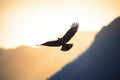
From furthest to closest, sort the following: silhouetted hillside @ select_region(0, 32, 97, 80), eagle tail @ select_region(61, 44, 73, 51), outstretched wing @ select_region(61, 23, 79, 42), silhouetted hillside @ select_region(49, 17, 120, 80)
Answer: silhouetted hillside @ select_region(49, 17, 120, 80) < silhouetted hillside @ select_region(0, 32, 97, 80) < eagle tail @ select_region(61, 44, 73, 51) < outstretched wing @ select_region(61, 23, 79, 42)

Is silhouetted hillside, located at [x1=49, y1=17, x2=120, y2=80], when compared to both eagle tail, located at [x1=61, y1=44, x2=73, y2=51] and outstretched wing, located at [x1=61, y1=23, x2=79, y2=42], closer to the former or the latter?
eagle tail, located at [x1=61, y1=44, x2=73, y2=51]

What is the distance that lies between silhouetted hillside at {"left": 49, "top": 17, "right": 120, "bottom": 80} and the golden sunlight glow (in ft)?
0.63

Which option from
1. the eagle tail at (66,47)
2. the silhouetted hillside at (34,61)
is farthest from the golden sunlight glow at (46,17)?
the eagle tail at (66,47)

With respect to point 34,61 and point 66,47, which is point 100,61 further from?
point 34,61

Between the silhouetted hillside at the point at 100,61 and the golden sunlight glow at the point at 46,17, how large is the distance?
19cm

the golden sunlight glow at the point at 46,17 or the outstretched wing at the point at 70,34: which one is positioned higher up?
the golden sunlight glow at the point at 46,17

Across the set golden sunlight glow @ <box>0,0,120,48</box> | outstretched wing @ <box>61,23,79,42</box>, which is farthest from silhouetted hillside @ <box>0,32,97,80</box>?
outstretched wing @ <box>61,23,79,42</box>

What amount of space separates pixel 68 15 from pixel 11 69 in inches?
36.5

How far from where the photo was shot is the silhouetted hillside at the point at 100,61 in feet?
9.87

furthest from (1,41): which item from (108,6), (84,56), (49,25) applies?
(108,6)

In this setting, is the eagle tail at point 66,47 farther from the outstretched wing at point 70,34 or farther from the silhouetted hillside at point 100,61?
the silhouetted hillside at point 100,61

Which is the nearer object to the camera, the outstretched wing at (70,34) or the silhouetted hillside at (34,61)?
the outstretched wing at (70,34)

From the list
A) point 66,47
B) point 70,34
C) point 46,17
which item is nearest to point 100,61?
point 66,47

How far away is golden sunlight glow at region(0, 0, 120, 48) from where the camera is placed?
2.81 meters
